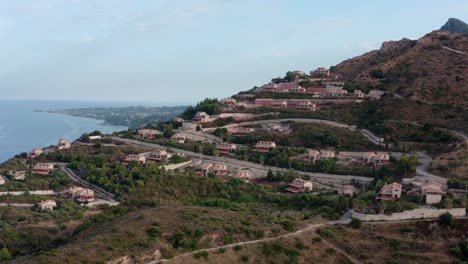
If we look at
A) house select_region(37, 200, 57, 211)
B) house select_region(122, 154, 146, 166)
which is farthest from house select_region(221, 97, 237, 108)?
house select_region(37, 200, 57, 211)

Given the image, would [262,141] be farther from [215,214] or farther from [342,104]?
[215,214]

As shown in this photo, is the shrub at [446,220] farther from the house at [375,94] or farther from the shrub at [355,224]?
the house at [375,94]

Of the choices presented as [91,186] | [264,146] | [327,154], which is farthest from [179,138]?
[327,154]

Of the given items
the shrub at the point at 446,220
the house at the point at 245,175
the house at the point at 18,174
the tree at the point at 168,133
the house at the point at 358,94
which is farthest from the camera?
the house at the point at 358,94

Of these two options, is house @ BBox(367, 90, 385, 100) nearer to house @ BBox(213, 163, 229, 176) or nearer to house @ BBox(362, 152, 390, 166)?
house @ BBox(362, 152, 390, 166)

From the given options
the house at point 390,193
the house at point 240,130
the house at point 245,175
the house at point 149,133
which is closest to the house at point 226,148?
the house at point 245,175

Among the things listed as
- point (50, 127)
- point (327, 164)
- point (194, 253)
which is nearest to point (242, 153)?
point (327, 164)
